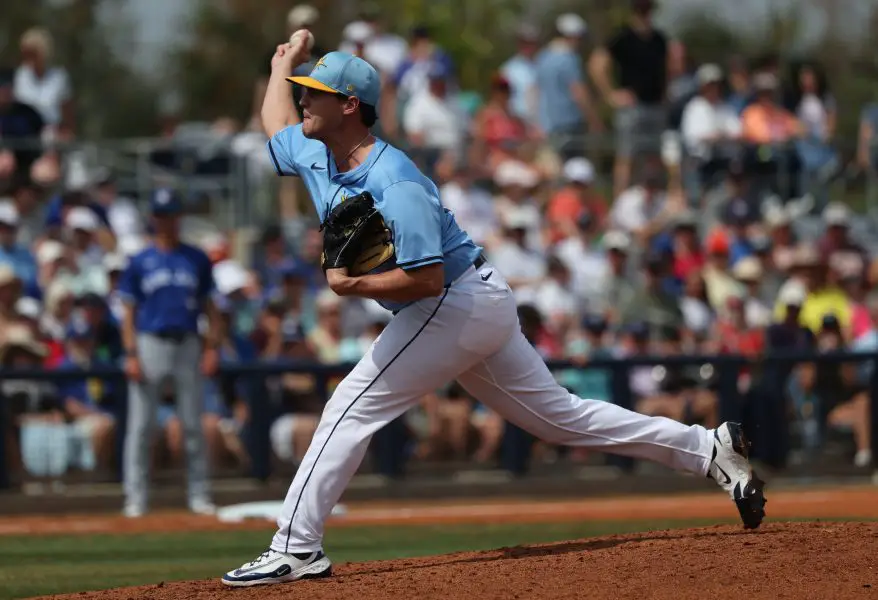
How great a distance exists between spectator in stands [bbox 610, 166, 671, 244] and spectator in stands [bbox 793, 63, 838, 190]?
170 cm

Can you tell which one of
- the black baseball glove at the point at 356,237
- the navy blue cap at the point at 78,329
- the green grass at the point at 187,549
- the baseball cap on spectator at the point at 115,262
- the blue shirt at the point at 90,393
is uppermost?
the baseball cap on spectator at the point at 115,262

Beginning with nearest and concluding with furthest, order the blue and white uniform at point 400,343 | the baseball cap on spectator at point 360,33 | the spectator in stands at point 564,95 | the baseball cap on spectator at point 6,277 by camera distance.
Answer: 1. the blue and white uniform at point 400,343
2. the baseball cap on spectator at point 6,277
3. the baseball cap on spectator at point 360,33
4. the spectator in stands at point 564,95

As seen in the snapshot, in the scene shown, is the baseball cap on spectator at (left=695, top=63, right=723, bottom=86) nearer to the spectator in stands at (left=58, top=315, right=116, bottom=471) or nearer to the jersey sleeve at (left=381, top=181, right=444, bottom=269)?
the spectator in stands at (left=58, top=315, right=116, bottom=471)

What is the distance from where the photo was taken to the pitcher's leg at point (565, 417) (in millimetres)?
6680

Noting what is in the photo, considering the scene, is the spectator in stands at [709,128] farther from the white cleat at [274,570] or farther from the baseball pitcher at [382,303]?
the white cleat at [274,570]

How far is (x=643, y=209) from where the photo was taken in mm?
15609

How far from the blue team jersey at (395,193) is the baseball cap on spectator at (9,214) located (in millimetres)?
7668

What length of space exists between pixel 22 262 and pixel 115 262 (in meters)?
0.84

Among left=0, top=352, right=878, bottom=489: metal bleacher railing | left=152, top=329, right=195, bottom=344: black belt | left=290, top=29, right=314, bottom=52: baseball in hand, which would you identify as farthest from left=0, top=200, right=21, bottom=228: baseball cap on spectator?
left=290, top=29, right=314, bottom=52: baseball in hand

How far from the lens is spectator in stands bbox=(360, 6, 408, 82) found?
52.4 feet

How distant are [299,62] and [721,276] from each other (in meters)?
8.29

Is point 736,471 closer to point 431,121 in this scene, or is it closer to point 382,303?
point 382,303

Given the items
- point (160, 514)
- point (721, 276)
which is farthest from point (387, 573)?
point (721, 276)

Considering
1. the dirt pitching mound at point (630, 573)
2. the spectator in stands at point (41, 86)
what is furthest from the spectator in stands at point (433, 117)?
the dirt pitching mound at point (630, 573)
